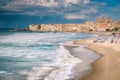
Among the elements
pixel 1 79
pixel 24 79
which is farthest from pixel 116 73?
pixel 1 79

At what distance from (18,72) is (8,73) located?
1.95ft

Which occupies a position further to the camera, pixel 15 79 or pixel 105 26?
pixel 105 26

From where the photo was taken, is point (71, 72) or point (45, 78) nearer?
point (45, 78)

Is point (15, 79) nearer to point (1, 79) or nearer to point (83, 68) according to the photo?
point (1, 79)

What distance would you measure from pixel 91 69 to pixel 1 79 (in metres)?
5.61

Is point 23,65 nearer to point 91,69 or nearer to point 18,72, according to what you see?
point 18,72

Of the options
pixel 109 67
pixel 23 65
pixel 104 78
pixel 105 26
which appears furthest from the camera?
pixel 105 26

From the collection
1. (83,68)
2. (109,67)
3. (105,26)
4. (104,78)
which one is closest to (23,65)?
(83,68)

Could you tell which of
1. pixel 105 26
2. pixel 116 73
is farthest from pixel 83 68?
pixel 105 26

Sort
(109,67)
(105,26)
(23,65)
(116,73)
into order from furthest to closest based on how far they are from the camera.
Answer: (105,26) → (23,65) → (109,67) → (116,73)

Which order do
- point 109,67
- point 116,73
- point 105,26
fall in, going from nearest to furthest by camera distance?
point 116,73, point 109,67, point 105,26

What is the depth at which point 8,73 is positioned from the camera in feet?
54.0

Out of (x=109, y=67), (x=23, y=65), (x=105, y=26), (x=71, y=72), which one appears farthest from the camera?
(x=105, y=26)

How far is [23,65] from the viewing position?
64.6 feet
